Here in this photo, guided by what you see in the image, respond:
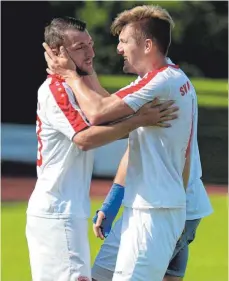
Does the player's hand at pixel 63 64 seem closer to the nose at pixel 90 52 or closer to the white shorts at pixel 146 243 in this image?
the nose at pixel 90 52

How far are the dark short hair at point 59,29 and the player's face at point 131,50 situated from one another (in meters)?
0.23

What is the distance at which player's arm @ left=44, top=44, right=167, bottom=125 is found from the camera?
434 cm

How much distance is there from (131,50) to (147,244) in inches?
39.8

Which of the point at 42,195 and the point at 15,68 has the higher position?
the point at 42,195

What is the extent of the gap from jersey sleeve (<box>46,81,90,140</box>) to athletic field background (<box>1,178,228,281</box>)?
3332 mm

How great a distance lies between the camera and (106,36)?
4881cm

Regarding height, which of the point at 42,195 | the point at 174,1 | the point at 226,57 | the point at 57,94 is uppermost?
the point at 57,94

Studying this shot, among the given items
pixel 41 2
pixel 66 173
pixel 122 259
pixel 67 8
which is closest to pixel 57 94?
pixel 66 173

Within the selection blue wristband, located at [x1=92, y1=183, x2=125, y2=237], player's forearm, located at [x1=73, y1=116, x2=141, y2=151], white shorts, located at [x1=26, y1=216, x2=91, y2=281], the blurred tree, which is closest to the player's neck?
player's forearm, located at [x1=73, y1=116, x2=141, y2=151]

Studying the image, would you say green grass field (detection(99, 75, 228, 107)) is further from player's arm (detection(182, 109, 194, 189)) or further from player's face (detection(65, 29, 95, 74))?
player's face (detection(65, 29, 95, 74))

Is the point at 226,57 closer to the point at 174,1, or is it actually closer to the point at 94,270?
the point at 174,1

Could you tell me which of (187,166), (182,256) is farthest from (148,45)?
(182,256)

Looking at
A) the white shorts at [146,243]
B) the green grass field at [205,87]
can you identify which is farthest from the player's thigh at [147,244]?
the green grass field at [205,87]

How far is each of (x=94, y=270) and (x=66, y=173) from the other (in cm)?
80
